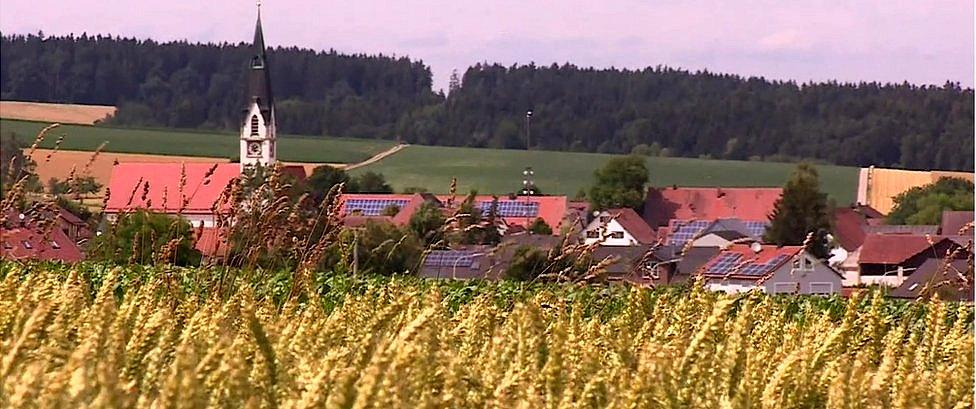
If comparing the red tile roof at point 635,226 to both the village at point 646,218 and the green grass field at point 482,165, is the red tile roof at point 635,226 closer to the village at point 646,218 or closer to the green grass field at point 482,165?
the village at point 646,218

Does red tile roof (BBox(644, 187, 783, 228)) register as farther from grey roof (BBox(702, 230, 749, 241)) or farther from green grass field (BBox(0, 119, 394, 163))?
green grass field (BBox(0, 119, 394, 163))

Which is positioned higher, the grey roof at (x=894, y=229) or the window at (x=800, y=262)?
the window at (x=800, y=262)

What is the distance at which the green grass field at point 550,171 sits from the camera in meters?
108

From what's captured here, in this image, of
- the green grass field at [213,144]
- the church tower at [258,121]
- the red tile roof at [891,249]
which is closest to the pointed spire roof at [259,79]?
the church tower at [258,121]

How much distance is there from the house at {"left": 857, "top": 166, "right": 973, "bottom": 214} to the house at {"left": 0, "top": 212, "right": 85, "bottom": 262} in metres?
99.2

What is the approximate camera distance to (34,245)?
22.3ft

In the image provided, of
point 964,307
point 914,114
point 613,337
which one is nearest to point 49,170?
point 613,337

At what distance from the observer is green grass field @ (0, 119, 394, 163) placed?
9500 cm

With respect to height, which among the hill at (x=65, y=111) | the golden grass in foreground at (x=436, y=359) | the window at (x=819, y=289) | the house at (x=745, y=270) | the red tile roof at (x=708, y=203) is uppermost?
the golden grass in foreground at (x=436, y=359)

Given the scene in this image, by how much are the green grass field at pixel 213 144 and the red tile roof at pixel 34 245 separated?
77.6 metres

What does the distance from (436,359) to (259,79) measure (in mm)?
100685

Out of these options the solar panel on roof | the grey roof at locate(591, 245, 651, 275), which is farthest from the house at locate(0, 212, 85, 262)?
the solar panel on roof

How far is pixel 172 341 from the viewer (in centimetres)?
262

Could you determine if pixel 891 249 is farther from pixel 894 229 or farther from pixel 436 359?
pixel 436 359
